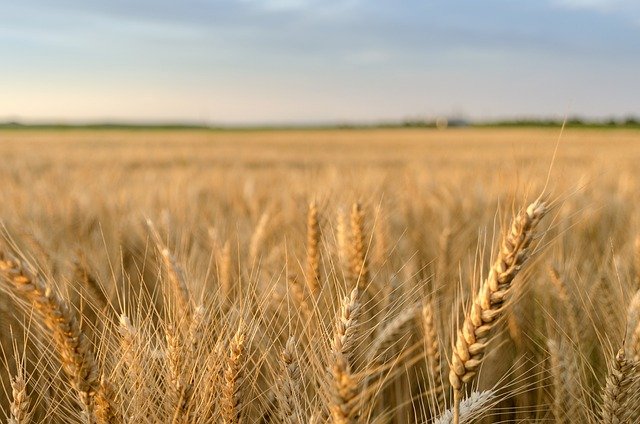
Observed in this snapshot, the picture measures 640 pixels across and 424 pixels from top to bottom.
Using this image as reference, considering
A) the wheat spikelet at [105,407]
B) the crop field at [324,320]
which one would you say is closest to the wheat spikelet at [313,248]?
the crop field at [324,320]

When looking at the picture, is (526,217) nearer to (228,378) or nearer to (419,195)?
(228,378)

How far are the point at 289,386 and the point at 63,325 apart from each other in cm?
32

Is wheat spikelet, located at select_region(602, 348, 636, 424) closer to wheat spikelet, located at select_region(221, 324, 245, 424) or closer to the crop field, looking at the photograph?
the crop field

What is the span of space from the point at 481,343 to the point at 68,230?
2215 millimetres

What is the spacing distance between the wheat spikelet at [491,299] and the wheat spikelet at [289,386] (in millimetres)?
230

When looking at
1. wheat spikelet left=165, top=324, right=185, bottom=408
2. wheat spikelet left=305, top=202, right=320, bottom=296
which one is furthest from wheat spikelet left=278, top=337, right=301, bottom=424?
wheat spikelet left=305, top=202, right=320, bottom=296

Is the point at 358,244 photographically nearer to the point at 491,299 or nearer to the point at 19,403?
the point at 491,299

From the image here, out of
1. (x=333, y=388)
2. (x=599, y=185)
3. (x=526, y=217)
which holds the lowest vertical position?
(x=599, y=185)

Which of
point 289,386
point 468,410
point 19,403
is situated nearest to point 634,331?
point 468,410

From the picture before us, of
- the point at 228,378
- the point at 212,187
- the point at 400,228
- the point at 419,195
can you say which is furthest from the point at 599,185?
the point at 228,378

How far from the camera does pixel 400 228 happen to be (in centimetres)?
262

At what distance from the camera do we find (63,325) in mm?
775

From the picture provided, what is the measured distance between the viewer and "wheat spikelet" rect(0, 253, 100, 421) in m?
0.77

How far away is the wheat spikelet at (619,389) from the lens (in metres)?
0.87
